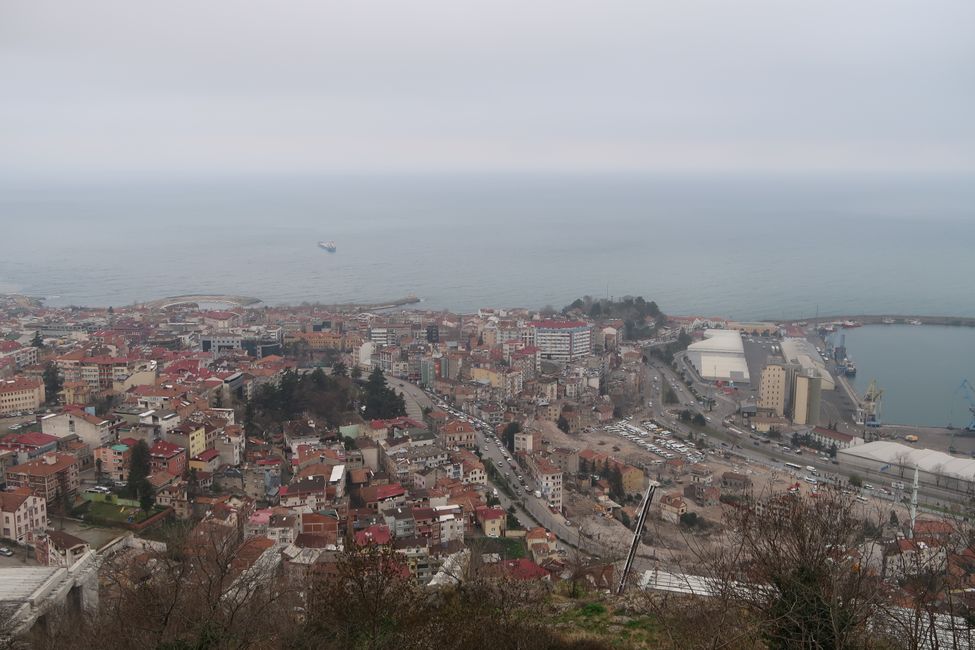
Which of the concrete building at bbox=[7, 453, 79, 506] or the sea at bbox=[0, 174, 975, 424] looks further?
the sea at bbox=[0, 174, 975, 424]

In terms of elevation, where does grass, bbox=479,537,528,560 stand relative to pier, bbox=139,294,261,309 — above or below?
below

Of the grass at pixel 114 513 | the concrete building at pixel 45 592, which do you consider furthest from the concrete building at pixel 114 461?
the concrete building at pixel 45 592

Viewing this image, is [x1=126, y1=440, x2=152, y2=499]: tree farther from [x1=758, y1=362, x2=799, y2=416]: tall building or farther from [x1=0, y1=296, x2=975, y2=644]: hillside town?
[x1=758, y1=362, x2=799, y2=416]: tall building

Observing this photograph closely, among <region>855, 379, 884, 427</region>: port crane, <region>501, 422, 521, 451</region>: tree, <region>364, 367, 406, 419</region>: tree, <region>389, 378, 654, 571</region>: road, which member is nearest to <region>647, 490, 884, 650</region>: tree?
<region>389, 378, 654, 571</region>: road

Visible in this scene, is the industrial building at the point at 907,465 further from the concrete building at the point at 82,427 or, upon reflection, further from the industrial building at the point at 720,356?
the concrete building at the point at 82,427

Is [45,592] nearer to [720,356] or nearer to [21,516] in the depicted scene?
[21,516]

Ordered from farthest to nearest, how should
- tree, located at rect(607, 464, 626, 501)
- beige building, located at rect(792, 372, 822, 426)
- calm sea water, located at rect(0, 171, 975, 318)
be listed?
calm sea water, located at rect(0, 171, 975, 318)
beige building, located at rect(792, 372, 822, 426)
tree, located at rect(607, 464, 626, 501)

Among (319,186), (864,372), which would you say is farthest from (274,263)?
(319,186)
